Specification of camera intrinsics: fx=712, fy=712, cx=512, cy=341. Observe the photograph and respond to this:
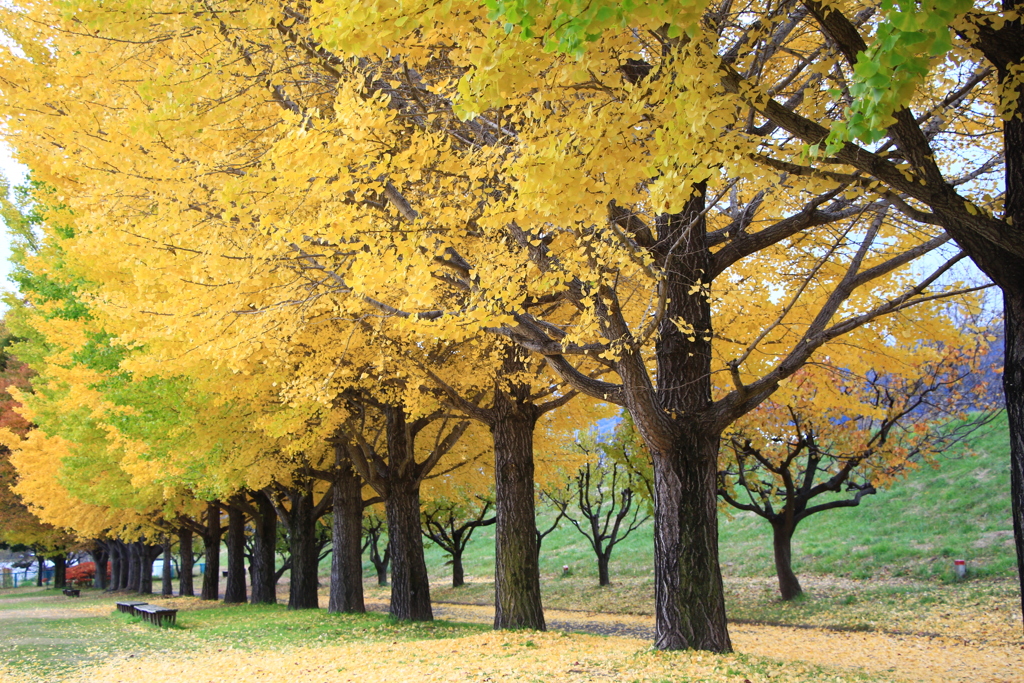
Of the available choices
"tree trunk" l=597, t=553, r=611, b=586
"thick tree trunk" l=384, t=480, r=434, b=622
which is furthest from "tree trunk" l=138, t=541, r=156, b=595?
"thick tree trunk" l=384, t=480, r=434, b=622

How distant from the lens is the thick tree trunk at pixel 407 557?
1366 cm

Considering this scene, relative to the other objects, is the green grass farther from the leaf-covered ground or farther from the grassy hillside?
the grassy hillside

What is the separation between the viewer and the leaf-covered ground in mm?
6297

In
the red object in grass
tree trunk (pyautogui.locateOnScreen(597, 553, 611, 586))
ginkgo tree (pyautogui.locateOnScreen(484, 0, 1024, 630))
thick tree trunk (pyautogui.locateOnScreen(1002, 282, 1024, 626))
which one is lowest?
the red object in grass

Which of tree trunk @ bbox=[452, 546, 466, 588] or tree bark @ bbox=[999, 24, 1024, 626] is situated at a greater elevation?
tree bark @ bbox=[999, 24, 1024, 626]

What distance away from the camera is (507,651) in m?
7.97

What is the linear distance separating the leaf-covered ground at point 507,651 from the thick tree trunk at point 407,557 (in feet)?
1.84

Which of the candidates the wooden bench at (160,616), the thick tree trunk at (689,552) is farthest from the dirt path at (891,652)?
the wooden bench at (160,616)

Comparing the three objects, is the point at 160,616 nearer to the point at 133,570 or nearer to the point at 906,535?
the point at 906,535

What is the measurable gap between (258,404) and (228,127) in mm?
5588

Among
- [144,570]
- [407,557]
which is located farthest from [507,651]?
[144,570]

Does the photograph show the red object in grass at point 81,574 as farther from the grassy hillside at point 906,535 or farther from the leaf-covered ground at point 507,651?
the leaf-covered ground at point 507,651

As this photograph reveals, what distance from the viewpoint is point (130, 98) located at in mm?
7062

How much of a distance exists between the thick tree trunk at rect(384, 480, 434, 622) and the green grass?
1.73 feet
